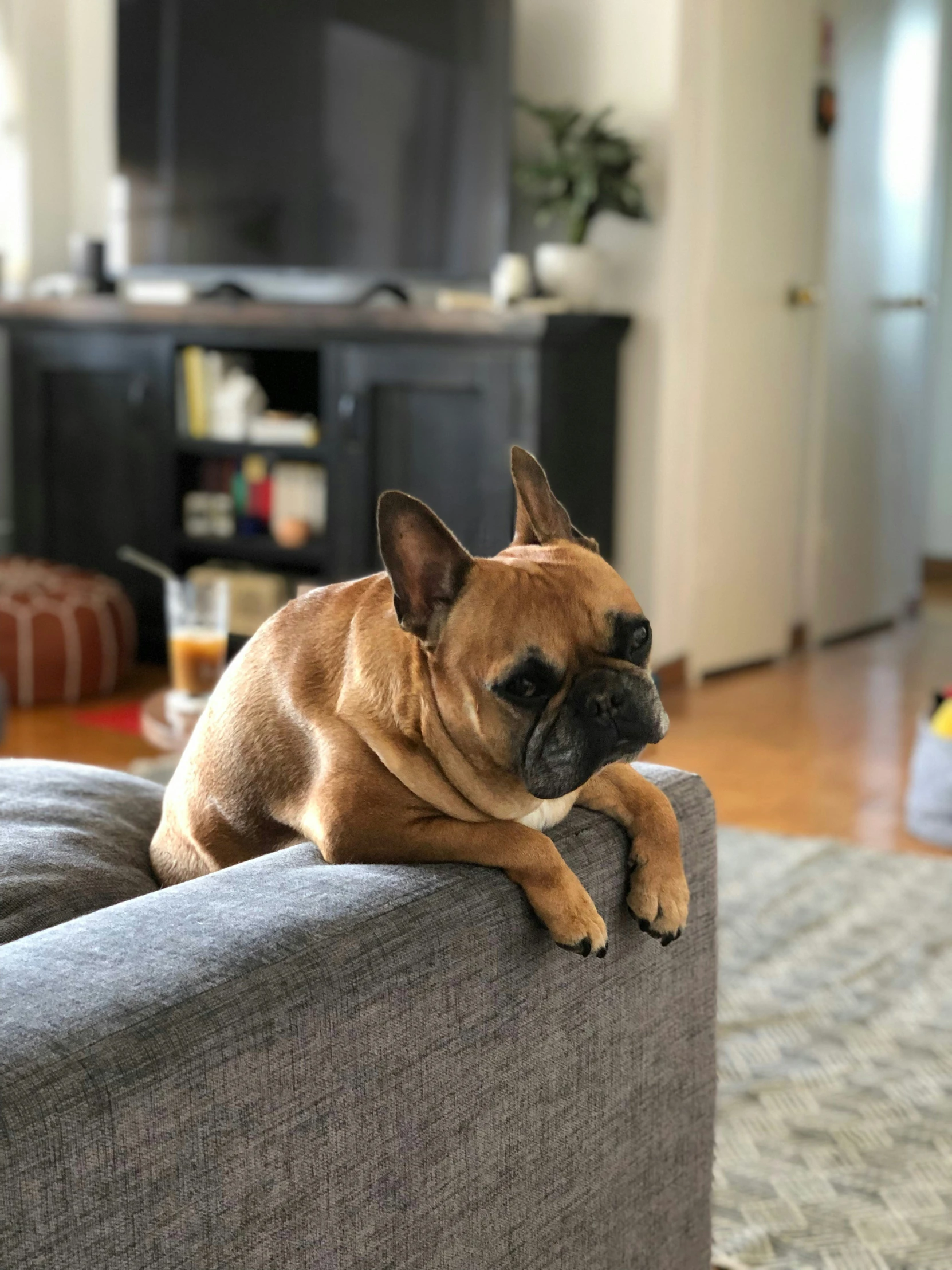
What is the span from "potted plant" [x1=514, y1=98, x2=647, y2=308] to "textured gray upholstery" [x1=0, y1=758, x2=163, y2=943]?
2.95 meters

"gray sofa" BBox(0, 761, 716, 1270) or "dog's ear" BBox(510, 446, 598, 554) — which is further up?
"dog's ear" BBox(510, 446, 598, 554)

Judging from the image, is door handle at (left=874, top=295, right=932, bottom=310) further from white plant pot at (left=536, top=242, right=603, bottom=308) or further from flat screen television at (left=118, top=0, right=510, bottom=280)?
flat screen television at (left=118, top=0, right=510, bottom=280)

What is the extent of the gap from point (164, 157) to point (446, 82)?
1.08m

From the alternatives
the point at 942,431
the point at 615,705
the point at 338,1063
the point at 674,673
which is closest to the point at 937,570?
the point at 942,431

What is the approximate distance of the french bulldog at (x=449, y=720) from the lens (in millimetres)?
952

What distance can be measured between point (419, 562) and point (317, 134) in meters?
3.71

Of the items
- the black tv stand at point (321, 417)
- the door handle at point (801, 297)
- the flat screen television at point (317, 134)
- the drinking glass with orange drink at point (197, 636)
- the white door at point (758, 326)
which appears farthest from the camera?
the door handle at point (801, 297)

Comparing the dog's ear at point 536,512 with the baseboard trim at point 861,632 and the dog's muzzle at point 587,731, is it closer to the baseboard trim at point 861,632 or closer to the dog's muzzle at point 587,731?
the dog's muzzle at point 587,731

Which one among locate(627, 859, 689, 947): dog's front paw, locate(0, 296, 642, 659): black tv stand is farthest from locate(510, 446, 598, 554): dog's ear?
locate(0, 296, 642, 659): black tv stand

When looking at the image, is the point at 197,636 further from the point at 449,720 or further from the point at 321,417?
the point at 321,417

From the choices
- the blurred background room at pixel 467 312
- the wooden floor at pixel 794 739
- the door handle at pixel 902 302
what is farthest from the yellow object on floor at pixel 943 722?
the door handle at pixel 902 302

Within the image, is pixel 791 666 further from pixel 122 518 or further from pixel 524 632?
pixel 524 632

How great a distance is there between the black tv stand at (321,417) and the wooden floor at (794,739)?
571 mm

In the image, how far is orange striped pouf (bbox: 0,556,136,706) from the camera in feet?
13.2
